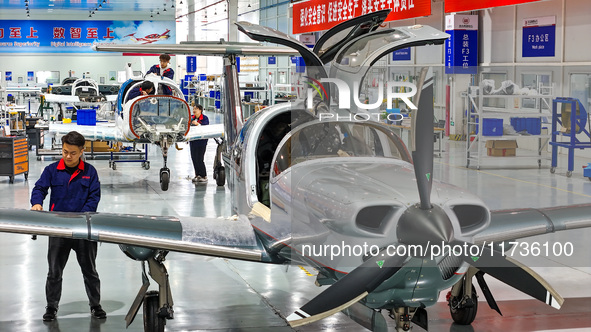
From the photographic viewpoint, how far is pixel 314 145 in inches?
216

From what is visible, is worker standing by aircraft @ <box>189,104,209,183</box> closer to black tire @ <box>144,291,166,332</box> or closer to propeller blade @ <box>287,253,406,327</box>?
black tire @ <box>144,291,166,332</box>

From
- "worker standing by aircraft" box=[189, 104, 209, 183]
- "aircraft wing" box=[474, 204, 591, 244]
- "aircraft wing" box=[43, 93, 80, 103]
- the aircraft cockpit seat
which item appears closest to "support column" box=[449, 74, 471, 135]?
"worker standing by aircraft" box=[189, 104, 209, 183]

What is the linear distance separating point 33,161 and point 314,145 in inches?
507

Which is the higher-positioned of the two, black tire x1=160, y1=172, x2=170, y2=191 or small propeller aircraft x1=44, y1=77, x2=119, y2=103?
small propeller aircraft x1=44, y1=77, x2=119, y2=103

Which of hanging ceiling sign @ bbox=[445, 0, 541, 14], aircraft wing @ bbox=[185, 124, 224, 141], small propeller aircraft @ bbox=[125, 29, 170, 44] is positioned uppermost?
small propeller aircraft @ bbox=[125, 29, 170, 44]

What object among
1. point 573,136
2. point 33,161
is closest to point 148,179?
point 33,161

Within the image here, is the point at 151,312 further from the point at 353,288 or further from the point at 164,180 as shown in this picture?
the point at 164,180

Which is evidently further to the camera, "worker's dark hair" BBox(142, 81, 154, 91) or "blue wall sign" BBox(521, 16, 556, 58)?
"blue wall sign" BBox(521, 16, 556, 58)

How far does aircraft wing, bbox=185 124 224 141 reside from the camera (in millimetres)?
13727

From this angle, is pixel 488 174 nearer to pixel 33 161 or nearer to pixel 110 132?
pixel 110 132

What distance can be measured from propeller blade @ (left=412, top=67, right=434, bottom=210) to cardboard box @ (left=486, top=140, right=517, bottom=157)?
13604 millimetres

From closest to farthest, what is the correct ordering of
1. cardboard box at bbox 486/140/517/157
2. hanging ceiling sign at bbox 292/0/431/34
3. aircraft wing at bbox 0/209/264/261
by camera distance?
1. aircraft wing at bbox 0/209/264/261
2. cardboard box at bbox 486/140/517/157
3. hanging ceiling sign at bbox 292/0/431/34

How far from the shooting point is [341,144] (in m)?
5.50

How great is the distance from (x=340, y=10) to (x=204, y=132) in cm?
908
